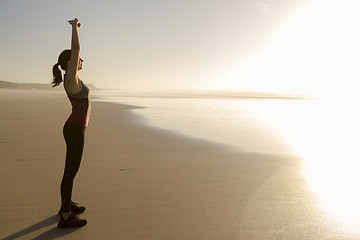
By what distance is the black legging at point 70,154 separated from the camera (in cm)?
338

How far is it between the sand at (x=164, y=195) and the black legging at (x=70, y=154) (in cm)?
37

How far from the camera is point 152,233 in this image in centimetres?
327

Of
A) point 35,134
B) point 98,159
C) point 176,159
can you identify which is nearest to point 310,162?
point 176,159

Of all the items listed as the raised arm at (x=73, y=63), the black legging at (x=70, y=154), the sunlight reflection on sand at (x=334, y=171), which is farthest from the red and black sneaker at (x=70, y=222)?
the sunlight reflection on sand at (x=334, y=171)

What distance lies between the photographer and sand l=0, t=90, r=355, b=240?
132 inches

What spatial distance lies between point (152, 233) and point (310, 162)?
4.58 meters

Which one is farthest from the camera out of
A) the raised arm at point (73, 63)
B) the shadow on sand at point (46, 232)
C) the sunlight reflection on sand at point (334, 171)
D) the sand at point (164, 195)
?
the sunlight reflection on sand at point (334, 171)

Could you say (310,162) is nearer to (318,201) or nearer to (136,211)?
(318,201)

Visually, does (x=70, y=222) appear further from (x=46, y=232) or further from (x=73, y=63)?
(x=73, y=63)

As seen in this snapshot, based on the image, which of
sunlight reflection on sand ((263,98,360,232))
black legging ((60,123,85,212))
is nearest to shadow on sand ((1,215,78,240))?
black legging ((60,123,85,212))

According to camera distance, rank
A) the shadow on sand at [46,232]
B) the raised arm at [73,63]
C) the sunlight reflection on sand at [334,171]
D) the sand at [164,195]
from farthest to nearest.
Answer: the sunlight reflection on sand at [334,171]
the sand at [164,195]
the shadow on sand at [46,232]
the raised arm at [73,63]

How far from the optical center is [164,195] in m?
4.44

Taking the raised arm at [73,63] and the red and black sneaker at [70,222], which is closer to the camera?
the raised arm at [73,63]

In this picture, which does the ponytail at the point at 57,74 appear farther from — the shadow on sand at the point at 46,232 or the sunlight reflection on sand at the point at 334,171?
the sunlight reflection on sand at the point at 334,171
